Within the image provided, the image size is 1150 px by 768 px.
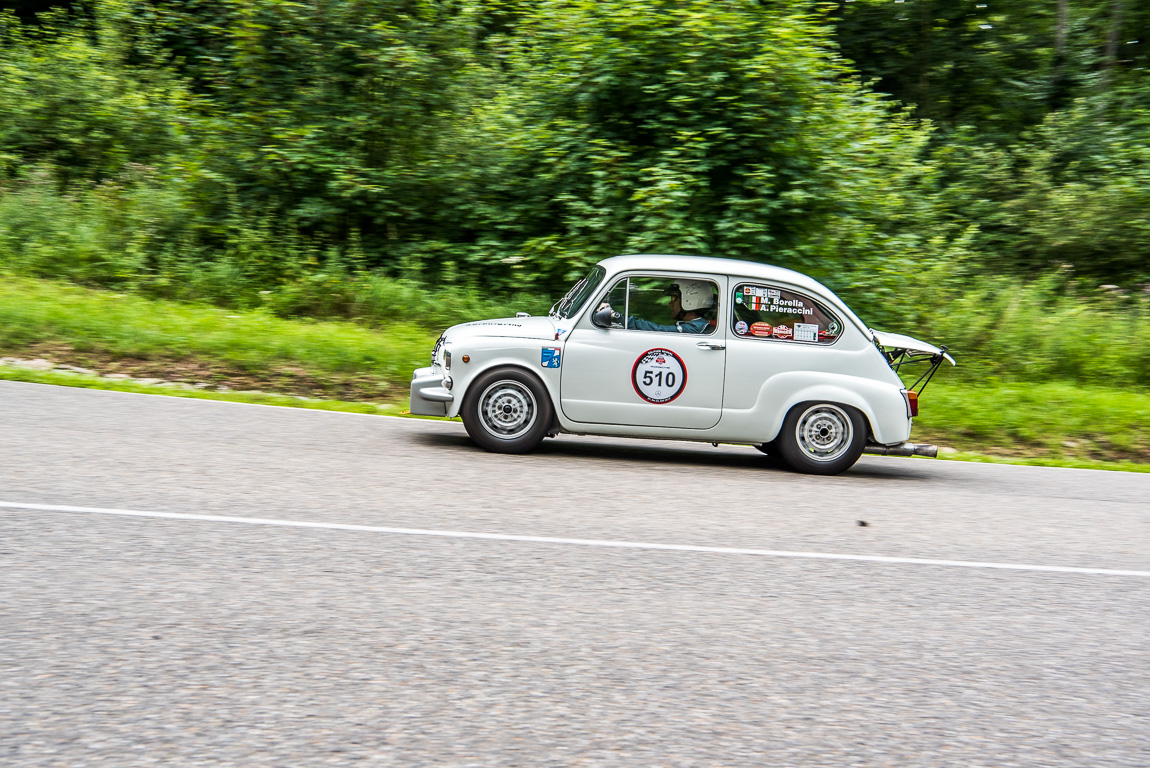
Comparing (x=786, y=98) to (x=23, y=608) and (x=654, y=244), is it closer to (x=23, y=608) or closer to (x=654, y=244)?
(x=654, y=244)

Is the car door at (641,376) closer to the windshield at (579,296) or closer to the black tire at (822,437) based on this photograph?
the windshield at (579,296)

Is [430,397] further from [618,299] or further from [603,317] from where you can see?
[618,299]

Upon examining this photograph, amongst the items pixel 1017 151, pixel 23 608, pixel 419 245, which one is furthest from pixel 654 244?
pixel 1017 151

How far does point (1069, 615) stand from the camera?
213 inches

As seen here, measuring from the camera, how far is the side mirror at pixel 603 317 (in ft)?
29.3

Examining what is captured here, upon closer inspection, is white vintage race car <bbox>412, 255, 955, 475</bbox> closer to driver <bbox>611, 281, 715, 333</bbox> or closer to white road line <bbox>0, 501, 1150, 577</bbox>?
driver <bbox>611, 281, 715, 333</bbox>

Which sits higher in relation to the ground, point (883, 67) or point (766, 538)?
point (883, 67)

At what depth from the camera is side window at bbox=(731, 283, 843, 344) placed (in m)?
9.06

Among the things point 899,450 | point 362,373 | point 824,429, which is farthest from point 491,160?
point 899,450

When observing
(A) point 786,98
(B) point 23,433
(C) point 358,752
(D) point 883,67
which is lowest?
(C) point 358,752

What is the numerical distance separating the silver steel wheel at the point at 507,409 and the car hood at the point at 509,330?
0.43 m

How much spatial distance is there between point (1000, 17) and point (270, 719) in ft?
89.5

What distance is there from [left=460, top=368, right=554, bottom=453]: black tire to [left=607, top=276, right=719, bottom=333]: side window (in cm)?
98

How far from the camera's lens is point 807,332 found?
9094 millimetres
